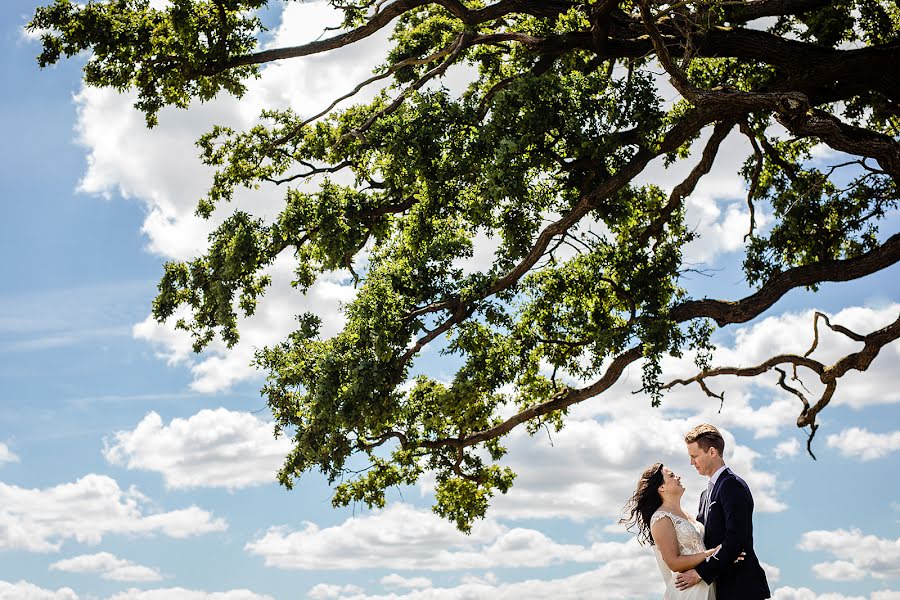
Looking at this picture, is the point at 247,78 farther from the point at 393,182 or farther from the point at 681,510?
the point at 681,510

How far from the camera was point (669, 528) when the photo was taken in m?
5.81

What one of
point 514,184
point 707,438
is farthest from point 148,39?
point 707,438

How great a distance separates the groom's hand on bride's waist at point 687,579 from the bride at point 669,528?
0.04m

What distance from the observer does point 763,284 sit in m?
12.3

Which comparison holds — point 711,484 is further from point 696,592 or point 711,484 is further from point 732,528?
point 696,592

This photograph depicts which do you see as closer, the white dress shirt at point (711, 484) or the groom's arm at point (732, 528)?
the groom's arm at point (732, 528)

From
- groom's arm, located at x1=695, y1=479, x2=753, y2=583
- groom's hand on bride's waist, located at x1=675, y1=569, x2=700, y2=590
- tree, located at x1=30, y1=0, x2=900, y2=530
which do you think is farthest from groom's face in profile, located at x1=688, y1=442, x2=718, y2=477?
tree, located at x1=30, y1=0, x2=900, y2=530

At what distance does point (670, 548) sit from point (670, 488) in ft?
1.24

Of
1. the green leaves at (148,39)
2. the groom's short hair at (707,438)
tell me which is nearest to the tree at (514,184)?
the green leaves at (148,39)

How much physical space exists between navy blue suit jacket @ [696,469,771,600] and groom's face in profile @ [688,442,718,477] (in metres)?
0.12

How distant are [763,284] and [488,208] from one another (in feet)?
14.3

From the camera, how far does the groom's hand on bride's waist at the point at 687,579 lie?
5770mm

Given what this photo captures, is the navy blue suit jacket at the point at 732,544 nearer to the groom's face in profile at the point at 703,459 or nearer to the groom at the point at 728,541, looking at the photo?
the groom at the point at 728,541

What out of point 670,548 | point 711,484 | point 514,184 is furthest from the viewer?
point 514,184
